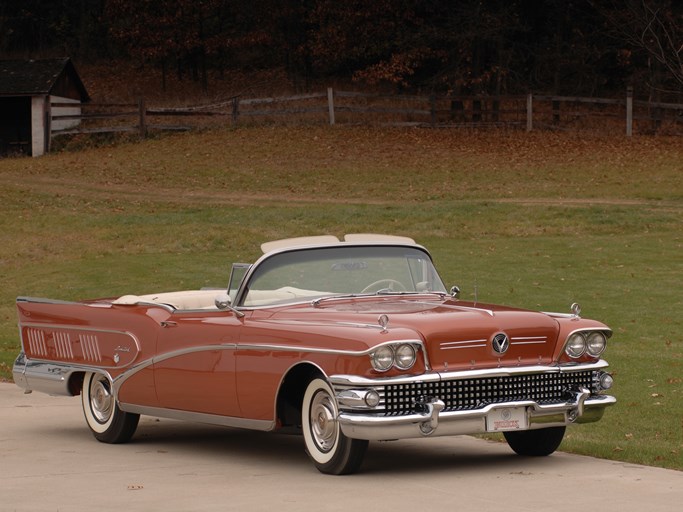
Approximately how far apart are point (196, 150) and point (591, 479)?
3879 cm

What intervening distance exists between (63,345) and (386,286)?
9.33 ft

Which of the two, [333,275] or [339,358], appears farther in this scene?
[333,275]

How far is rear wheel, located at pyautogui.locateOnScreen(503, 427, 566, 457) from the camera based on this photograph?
940 cm

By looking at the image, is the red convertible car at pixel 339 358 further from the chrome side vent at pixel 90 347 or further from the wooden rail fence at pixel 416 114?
the wooden rail fence at pixel 416 114

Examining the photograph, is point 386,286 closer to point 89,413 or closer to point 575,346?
point 575,346

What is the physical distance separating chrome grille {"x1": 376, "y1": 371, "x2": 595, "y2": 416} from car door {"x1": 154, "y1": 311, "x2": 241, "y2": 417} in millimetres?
1389

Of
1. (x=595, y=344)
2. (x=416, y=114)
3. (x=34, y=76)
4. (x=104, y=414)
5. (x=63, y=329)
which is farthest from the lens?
(x=34, y=76)

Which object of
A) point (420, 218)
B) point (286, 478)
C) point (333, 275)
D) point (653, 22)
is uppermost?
point (653, 22)

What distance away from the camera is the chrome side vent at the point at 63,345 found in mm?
10930

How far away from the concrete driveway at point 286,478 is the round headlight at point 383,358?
722 mm

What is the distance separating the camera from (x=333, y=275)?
32.4ft

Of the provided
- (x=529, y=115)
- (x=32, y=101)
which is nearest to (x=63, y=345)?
(x=529, y=115)

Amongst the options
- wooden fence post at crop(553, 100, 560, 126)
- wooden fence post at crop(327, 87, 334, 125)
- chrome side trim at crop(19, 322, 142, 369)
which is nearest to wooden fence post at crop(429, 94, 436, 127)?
wooden fence post at crop(327, 87, 334, 125)

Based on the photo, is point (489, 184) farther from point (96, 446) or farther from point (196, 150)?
point (96, 446)
